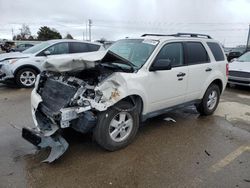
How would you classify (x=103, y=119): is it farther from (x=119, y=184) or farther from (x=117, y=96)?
(x=119, y=184)

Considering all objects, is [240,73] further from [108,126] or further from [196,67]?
[108,126]

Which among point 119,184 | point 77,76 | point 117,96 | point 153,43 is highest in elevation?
point 153,43

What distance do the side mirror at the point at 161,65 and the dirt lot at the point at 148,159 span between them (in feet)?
4.20

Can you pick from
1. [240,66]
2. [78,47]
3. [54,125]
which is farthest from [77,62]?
[240,66]

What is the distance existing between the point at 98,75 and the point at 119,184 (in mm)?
1610

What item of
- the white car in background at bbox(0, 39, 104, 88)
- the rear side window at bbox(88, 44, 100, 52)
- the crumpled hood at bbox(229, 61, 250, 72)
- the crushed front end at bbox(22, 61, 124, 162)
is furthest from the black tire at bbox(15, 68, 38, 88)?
the crumpled hood at bbox(229, 61, 250, 72)

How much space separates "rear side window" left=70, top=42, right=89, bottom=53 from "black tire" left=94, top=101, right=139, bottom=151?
580cm

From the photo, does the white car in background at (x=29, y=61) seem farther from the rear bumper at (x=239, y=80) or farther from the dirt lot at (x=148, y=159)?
the rear bumper at (x=239, y=80)

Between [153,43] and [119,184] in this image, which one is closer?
[119,184]

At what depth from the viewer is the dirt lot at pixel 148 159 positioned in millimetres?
3061

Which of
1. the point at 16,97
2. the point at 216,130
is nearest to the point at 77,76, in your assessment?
the point at 216,130

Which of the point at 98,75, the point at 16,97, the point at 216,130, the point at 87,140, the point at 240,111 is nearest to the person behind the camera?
the point at 98,75

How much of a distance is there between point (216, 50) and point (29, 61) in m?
5.98

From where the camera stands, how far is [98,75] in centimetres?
368
